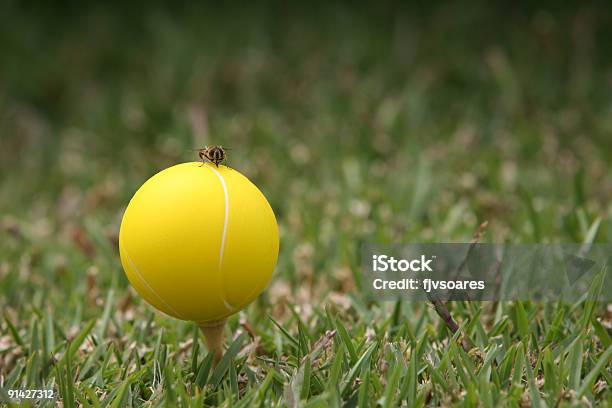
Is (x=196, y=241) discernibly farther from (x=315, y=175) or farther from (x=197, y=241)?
(x=315, y=175)

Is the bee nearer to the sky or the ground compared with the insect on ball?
nearer to the sky

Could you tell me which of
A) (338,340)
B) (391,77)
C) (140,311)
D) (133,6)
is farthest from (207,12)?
(338,340)

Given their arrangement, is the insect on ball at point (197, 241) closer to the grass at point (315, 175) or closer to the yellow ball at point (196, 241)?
the yellow ball at point (196, 241)

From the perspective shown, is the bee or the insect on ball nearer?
the insect on ball

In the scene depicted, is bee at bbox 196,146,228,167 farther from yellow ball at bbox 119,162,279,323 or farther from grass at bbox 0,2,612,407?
grass at bbox 0,2,612,407

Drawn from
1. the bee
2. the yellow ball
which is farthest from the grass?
the bee

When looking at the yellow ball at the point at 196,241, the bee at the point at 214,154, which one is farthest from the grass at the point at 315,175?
the bee at the point at 214,154

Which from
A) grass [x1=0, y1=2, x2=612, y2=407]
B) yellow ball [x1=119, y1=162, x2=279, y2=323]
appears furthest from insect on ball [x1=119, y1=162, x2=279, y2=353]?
grass [x1=0, y1=2, x2=612, y2=407]
